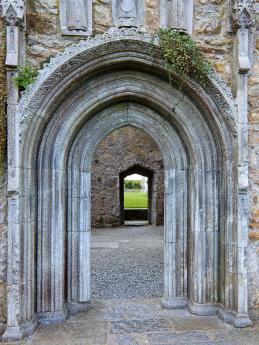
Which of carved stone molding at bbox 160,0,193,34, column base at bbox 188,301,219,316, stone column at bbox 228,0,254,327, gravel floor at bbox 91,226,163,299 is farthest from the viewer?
gravel floor at bbox 91,226,163,299

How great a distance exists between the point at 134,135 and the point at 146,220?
4924 millimetres

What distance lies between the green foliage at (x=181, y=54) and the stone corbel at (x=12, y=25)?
152 centimetres

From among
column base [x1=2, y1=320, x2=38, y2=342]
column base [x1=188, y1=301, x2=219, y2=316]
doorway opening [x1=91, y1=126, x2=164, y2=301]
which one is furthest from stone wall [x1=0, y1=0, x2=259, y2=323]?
doorway opening [x1=91, y1=126, x2=164, y2=301]

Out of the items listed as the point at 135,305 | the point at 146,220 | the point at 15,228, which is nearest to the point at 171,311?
the point at 135,305

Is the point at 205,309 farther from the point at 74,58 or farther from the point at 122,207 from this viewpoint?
the point at 122,207

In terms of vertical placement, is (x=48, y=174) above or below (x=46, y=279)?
above

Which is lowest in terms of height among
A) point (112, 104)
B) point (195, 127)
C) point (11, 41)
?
point (195, 127)

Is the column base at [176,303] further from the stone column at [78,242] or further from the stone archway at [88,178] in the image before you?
the stone column at [78,242]

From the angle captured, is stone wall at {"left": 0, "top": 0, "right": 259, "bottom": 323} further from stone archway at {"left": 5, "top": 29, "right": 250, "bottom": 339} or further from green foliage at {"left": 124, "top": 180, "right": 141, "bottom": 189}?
green foliage at {"left": 124, "top": 180, "right": 141, "bottom": 189}

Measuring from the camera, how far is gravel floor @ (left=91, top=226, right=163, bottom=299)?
603 cm

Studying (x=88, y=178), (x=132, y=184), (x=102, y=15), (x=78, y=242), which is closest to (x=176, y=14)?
(x=102, y=15)

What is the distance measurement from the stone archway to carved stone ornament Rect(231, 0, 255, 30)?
0.69m

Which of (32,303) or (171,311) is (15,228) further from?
(171,311)

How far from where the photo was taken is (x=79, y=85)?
4.48 m
